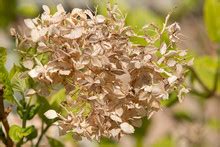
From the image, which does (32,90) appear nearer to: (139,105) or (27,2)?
(139,105)

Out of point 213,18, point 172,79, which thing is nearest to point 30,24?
point 172,79

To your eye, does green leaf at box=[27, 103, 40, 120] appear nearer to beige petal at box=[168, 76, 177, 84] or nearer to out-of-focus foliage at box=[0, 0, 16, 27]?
beige petal at box=[168, 76, 177, 84]

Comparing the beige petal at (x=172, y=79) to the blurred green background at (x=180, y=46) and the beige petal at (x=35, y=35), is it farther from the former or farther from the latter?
the beige petal at (x=35, y=35)

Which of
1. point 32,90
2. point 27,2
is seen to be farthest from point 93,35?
point 27,2

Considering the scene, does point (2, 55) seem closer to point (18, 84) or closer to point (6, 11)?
point (18, 84)

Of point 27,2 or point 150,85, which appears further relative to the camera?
point 27,2

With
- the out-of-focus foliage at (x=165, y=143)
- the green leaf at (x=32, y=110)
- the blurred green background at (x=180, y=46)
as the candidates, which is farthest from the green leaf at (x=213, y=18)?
the green leaf at (x=32, y=110)

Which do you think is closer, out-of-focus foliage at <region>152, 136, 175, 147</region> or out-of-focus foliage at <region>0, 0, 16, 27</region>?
out-of-focus foliage at <region>152, 136, 175, 147</region>

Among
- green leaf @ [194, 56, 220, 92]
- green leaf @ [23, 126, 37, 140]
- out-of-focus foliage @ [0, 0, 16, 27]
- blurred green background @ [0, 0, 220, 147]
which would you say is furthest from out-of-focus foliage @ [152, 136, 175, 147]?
green leaf @ [23, 126, 37, 140]
